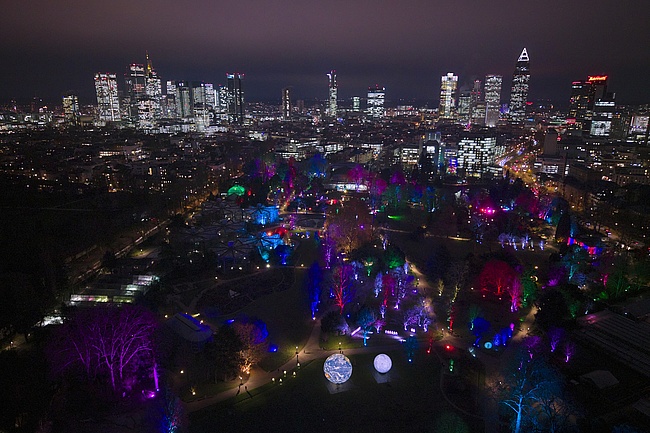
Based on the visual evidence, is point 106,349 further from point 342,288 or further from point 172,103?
point 172,103

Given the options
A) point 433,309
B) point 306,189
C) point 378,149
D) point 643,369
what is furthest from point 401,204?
point 378,149

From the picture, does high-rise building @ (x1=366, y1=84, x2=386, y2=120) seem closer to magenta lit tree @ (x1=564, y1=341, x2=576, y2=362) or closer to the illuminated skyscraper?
the illuminated skyscraper

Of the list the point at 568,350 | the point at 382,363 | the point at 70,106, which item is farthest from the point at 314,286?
the point at 70,106

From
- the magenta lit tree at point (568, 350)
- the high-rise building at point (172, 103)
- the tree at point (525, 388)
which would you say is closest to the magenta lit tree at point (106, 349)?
the tree at point (525, 388)

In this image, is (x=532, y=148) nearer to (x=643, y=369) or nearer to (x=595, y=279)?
(x=595, y=279)

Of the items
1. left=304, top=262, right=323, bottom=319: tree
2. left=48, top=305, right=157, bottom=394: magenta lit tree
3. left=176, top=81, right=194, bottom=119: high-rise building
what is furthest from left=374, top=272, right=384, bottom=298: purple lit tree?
left=176, top=81, right=194, bottom=119: high-rise building
